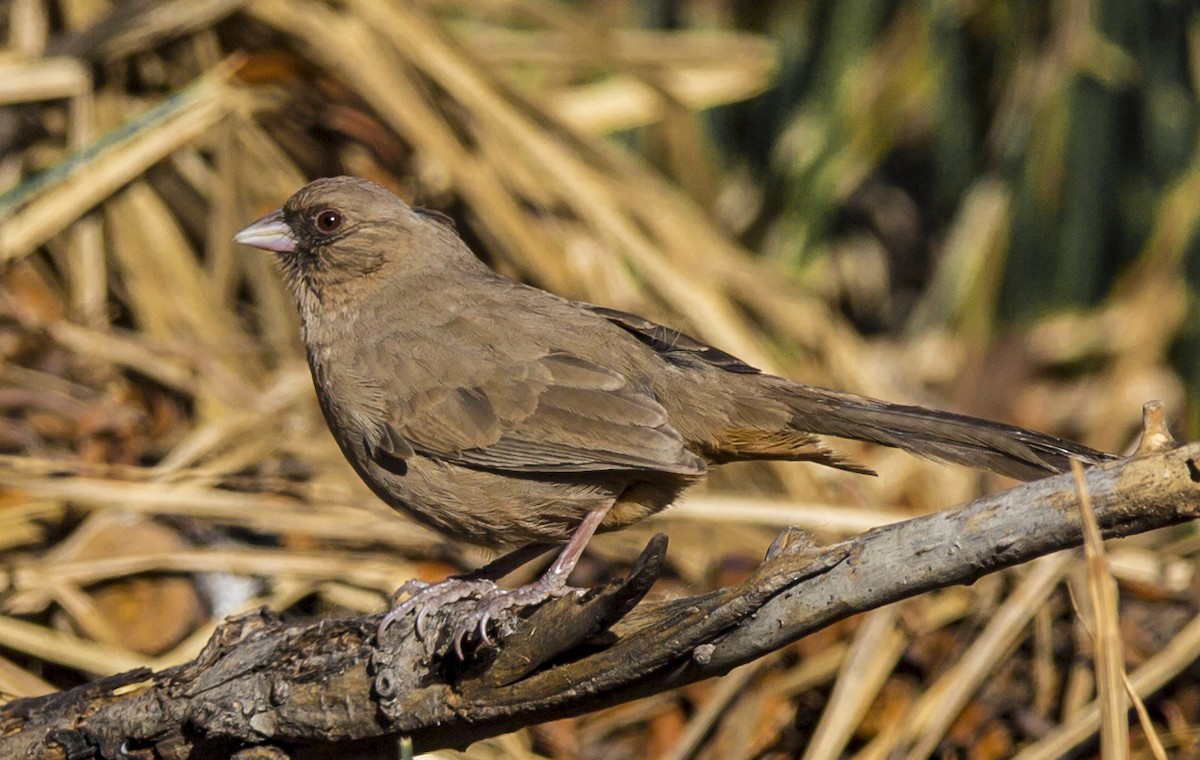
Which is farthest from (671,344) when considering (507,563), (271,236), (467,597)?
(271,236)

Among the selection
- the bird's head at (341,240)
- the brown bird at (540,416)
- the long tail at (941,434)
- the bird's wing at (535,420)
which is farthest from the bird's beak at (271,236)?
the long tail at (941,434)

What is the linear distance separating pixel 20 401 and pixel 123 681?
6.58ft

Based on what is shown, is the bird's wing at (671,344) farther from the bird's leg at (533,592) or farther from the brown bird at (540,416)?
the bird's leg at (533,592)

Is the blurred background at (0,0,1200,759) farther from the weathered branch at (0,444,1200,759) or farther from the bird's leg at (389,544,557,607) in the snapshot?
the weathered branch at (0,444,1200,759)

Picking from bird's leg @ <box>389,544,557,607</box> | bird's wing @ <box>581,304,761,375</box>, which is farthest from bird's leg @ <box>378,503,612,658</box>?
bird's wing @ <box>581,304,761,375</box>

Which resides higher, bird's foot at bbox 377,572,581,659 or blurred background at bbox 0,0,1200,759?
blurred background at bbox 0,0,1200,759

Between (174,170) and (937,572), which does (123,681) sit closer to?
(937,572)

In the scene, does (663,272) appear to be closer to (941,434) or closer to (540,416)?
(540,416)

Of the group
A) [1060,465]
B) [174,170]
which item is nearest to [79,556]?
[174,170]

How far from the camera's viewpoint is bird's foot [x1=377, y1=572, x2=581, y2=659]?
274 cm

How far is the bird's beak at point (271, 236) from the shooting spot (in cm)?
376

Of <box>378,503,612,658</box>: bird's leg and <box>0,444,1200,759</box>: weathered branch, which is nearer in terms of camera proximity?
<box>0,444,1200,759</box>: weathered branch

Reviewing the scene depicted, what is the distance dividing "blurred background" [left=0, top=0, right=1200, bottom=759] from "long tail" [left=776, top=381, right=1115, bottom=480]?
95cm

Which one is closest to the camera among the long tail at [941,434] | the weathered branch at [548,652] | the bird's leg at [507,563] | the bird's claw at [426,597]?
the weathered branch at [548,652]
